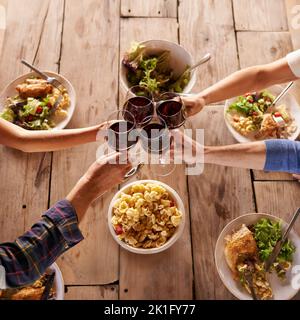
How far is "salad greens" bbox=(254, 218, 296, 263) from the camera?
176 cm

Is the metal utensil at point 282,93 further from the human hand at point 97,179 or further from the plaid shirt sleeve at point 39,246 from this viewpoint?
the plaid shirt sleeve at point 39,246

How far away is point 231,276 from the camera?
1763mm

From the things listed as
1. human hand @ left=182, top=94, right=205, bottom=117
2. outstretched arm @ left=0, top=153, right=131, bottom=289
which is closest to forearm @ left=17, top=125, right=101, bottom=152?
outstretched arm @ left=0, top=153, right=131, bottom=289

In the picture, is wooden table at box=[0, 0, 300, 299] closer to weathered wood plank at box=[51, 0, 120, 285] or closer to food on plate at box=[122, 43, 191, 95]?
weathered wood plank at box=[51, 0, 120, 285]

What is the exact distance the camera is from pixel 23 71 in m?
2.28

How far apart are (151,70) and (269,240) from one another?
961 mm

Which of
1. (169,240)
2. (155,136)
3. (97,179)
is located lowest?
(169,240)

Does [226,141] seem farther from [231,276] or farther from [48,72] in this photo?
[48,72]

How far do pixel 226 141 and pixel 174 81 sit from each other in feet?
1.33

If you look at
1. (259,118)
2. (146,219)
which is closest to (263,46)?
(259,118)

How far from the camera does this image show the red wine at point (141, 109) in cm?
161

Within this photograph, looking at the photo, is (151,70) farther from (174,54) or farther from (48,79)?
(48,79)

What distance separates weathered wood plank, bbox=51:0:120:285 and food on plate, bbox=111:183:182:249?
0.14 metres
